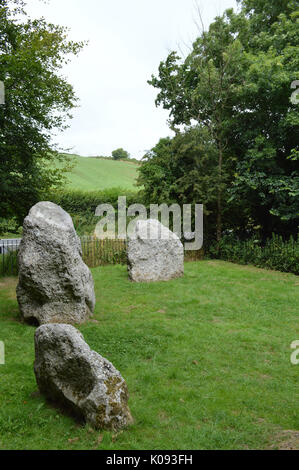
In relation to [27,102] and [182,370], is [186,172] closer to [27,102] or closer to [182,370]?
[27,102]

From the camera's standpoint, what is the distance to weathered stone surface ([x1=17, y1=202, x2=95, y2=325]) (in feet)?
25.6

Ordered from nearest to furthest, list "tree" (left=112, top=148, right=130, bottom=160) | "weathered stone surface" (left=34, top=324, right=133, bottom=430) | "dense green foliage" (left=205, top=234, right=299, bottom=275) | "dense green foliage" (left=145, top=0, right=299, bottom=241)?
1. "weathered stone surface" (left=34, top=324, right=133, bottom=430)
2. "dense green foliage" (left=205, top=234, right=299, bottom=275)
3. "dense green foliage" (left=145, top=0, right=299, bottom=241)
4. "tree" (left=112, top=148, right=130, bottom=160)

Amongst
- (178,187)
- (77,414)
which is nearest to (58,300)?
(77,414)

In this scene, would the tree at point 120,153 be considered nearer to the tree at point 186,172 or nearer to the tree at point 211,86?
the tree at point 211,86

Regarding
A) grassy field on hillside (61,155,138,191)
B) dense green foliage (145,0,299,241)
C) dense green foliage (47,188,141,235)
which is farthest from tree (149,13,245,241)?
grassy field on hillside (61,155,138,191)

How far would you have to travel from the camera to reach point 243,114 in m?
17.2

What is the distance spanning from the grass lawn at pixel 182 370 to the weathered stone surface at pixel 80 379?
168 millimetres

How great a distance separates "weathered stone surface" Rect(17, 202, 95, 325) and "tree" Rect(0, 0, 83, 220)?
442 cm

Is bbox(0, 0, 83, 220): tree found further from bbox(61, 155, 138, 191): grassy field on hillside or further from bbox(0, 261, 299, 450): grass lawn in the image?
bbox(61, 155, 138, 191): grassy field on hillside

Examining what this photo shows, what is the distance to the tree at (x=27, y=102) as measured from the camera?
11328mm

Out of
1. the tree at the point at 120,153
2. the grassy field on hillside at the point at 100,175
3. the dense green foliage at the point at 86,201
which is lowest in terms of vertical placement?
the dense green foliage at the point at 86,201

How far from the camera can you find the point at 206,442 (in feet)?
13.7

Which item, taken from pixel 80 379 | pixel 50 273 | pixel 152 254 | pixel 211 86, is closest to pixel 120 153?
pixel 211 86

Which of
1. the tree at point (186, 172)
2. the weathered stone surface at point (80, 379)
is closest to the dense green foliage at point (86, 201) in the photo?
the tree at point (186, 172)
